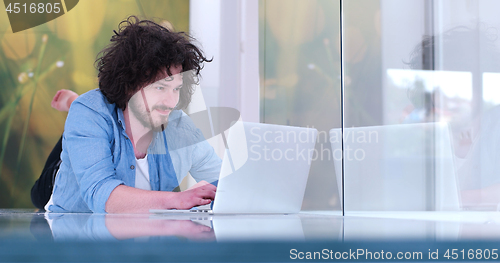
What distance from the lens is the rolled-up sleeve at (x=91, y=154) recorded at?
984 mm

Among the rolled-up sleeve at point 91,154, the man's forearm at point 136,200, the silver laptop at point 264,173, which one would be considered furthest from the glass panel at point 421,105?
the rolled-up sleeve at point 91,154

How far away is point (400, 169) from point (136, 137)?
806 millimetres

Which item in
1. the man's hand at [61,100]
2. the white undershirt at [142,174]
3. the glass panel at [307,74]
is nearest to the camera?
the glass panel at [307,74]

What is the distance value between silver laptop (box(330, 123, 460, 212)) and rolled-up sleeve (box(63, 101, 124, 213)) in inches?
23.1

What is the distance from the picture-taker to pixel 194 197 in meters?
0.99

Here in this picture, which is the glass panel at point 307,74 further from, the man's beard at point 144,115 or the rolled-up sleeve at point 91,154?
the rolled-up sleeve at point 91,154

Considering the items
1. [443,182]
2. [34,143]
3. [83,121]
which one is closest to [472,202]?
[443,182]

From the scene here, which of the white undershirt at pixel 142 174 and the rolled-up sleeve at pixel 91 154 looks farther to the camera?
the white undershirt at pixel 142 174

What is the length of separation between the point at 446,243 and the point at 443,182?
0.66m

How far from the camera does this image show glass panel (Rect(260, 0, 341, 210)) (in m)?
0.95

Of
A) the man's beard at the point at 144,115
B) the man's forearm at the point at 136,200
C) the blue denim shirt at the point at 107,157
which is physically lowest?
the man's forearm at the point at 136,200

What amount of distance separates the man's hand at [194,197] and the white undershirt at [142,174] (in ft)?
0.78

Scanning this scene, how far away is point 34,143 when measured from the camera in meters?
2.99

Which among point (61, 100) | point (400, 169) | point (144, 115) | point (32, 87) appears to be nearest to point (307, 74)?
point (144, 115)
